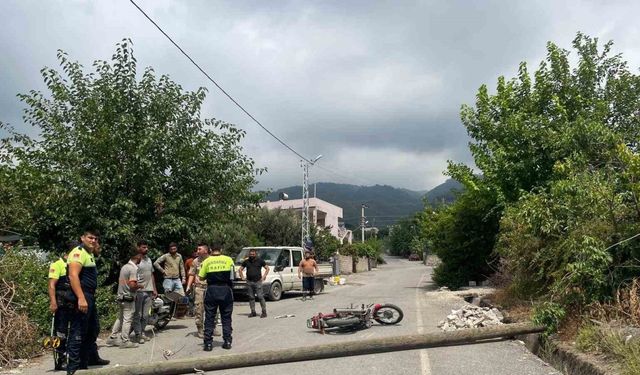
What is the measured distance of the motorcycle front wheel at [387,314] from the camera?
1206cm

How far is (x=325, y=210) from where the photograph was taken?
77.6m

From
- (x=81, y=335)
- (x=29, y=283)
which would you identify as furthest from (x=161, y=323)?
(x=81, y=335)

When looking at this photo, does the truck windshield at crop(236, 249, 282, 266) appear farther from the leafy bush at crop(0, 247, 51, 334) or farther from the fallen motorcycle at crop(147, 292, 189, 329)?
the leafy bush at crop(0, 247, 51, 334)

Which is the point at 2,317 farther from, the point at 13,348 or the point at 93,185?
the point at 93,185

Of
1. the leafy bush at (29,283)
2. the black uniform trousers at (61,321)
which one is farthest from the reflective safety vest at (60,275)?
the leafy bush at (29,283)

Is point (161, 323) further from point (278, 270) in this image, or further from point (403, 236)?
point (403, 236)

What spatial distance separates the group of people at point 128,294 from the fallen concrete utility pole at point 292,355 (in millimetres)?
1730

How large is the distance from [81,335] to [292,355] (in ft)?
10.3

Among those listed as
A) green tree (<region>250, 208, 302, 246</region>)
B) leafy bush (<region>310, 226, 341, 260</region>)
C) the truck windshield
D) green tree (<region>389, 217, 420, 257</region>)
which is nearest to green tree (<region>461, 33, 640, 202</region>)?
the truck windshield

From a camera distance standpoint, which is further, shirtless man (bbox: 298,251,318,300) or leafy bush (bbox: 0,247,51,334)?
shirtless man (bbox: 298,251,318,300)

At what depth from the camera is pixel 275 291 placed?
19.6 m

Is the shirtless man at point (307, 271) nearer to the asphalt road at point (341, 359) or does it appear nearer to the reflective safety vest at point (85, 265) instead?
the asphalt road at point (341, 359)

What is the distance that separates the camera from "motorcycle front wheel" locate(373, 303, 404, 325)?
39.6 feet

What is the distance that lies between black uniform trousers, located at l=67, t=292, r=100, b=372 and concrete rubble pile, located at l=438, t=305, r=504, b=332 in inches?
253
